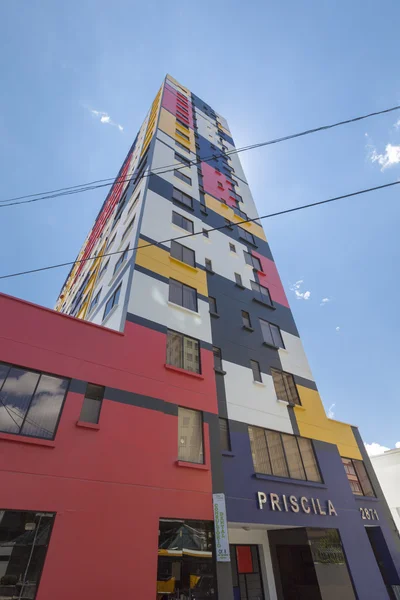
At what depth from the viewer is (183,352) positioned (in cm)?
1422

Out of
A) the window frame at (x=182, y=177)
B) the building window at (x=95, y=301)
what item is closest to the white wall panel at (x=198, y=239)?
the window frame at (x=182, y=177)

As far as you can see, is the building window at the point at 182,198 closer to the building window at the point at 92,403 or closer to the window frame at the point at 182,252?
the window frame at the point at 182,252

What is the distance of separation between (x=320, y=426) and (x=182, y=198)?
17.6m

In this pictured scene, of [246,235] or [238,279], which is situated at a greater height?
[246,235]

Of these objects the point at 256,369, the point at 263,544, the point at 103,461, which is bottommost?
the point at 263,544

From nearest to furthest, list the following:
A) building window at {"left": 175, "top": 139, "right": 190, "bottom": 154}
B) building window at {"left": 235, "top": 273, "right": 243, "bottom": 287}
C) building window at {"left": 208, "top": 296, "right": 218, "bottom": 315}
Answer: building window at {"left": 208, "top": 296, "right": 218, "bottom": 315} → building window at {"left": 235, "top": 273, "right": 243, "bottom": 287} → building window at {"left": 175, "top": 139, "right": 190, "bottom": 154}

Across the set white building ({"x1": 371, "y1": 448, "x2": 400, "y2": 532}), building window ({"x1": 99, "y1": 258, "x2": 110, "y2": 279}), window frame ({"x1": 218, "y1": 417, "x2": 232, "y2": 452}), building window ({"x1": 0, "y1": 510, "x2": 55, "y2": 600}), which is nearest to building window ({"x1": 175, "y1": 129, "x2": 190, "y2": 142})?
building window ({"x1": 99, "y1": 258, "x2": 110, "y2": 279})

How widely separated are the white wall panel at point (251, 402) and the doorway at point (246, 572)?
5368mm

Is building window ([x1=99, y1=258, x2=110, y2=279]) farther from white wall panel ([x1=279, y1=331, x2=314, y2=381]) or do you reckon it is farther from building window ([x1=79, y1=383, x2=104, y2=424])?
white wall panel ([x1=279, y1=331, x2=314, y2=381])

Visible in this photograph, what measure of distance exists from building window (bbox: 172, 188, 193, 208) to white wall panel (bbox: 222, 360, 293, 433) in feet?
40.2

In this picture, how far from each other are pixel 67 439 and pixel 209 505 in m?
5.65

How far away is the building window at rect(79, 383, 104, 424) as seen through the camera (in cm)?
1014

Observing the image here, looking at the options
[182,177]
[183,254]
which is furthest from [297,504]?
[182,177]

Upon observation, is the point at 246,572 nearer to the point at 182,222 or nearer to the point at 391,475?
the point at 391,475
